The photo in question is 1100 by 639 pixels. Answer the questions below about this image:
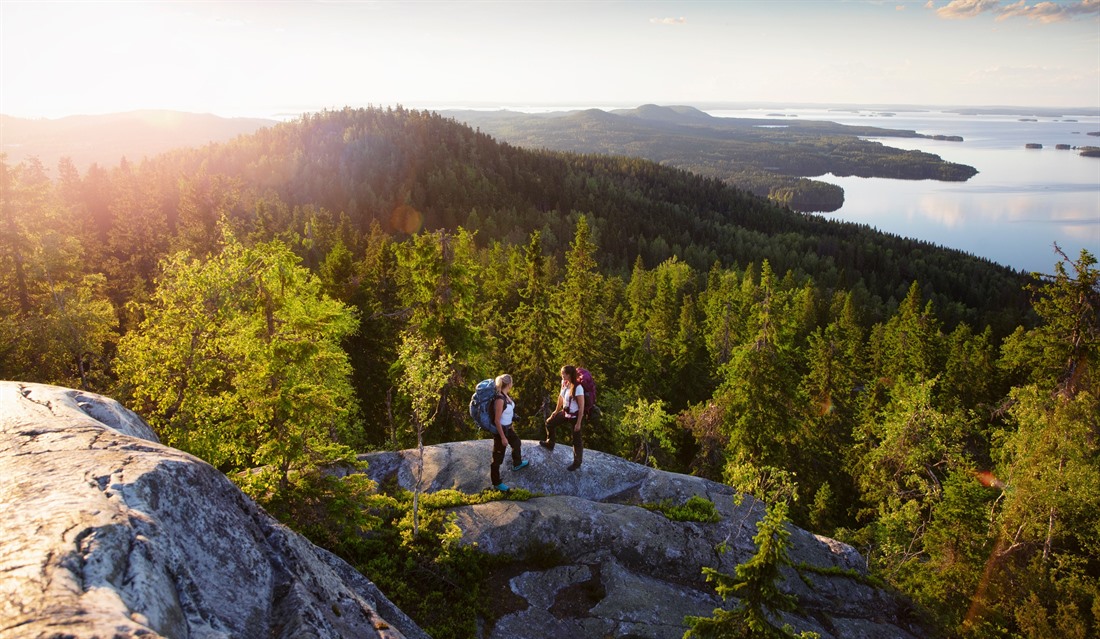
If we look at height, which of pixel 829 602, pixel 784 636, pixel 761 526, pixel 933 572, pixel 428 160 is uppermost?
pixel 428 160

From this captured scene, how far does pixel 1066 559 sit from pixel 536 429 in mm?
22648

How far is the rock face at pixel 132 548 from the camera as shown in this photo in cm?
A: 392

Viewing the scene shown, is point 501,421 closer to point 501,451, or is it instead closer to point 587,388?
point 501,451

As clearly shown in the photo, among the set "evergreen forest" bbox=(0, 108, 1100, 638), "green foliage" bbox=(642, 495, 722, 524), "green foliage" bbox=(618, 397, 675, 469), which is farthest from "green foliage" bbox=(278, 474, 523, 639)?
"green foliage" bbox=(618, 397, 675, 469)

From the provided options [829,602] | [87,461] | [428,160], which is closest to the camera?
[87,461]

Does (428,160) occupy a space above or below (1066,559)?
above

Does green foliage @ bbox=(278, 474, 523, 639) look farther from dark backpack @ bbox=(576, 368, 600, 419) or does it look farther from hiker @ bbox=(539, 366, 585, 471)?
dark backpack @ bbox=(576, 368, 600, 419)

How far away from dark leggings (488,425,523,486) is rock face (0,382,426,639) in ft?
18.7

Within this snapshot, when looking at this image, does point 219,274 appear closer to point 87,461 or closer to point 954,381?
point 87,461

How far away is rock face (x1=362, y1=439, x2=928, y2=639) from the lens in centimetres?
1141

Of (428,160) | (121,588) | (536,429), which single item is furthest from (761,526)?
(428,160)

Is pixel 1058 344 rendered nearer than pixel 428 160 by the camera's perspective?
Yes

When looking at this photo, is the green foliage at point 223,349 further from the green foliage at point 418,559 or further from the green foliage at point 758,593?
the green foliage at point 758,593

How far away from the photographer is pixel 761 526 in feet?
26.7
